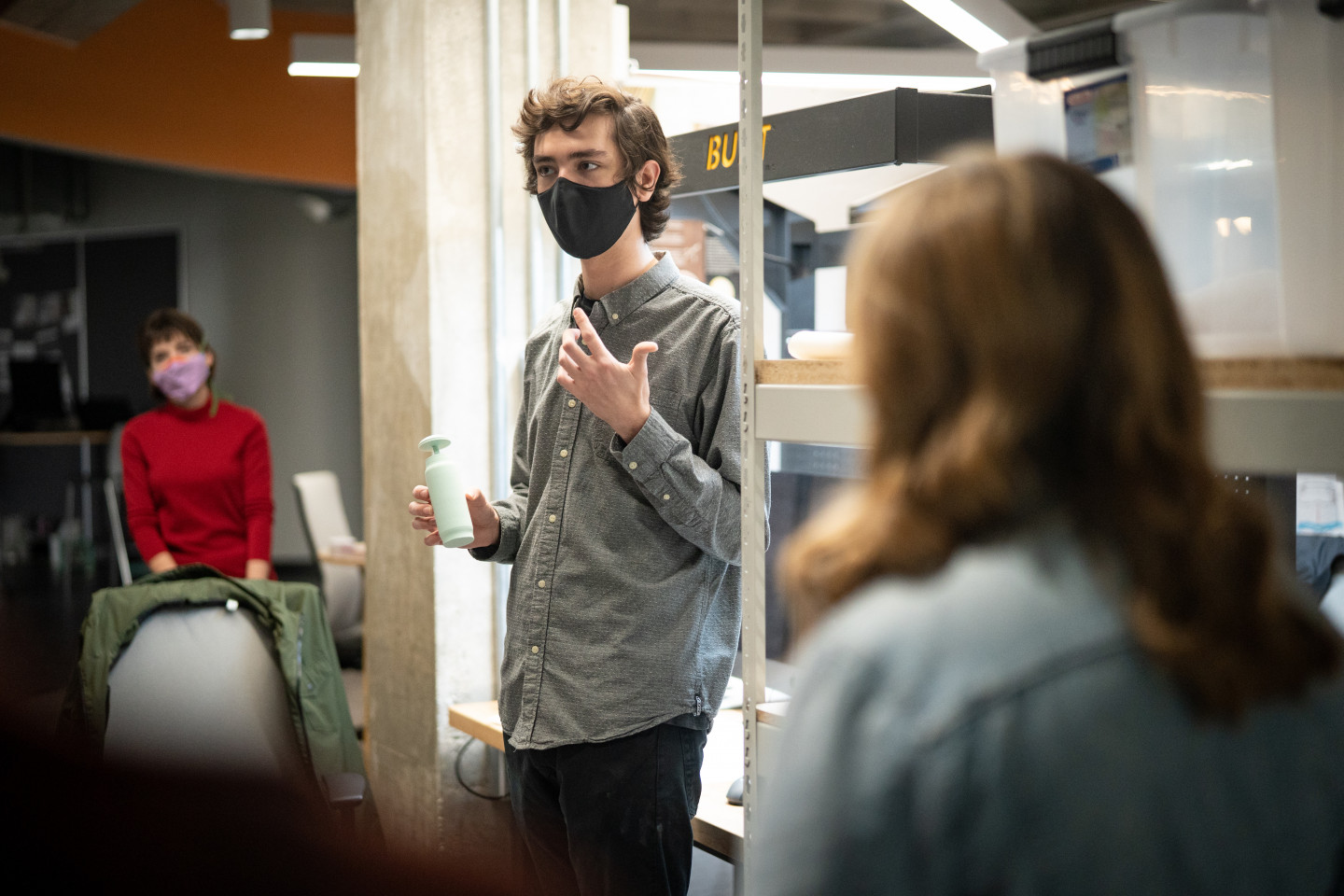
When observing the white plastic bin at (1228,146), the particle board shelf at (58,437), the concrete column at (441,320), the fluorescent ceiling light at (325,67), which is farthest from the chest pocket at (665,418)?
the particle board shelf at (58,437)

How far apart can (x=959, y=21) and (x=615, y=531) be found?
3.75 feet

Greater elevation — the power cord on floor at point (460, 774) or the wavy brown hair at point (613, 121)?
the wavy brown hair at point (613, 121)

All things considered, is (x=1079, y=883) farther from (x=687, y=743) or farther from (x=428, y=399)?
(x=428, y=399)

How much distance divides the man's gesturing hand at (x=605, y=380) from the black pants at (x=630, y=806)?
0.45 meters

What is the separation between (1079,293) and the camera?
0.64 m

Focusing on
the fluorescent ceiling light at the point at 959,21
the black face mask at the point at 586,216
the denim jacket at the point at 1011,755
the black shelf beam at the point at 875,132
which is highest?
the fluorescent ceiling light at the point at 959,21

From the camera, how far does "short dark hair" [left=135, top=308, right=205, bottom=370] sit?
3.54 metres

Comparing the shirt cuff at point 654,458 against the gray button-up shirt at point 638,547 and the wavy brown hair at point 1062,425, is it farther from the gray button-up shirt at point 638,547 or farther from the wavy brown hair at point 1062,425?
the wavy brown hair at point 1062,425

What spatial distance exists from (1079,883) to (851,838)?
123 millimetres

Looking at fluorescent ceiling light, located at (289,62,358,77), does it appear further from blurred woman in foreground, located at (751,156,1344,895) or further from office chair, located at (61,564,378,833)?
blurred woman in foreground, located at (751,156,1344,895)

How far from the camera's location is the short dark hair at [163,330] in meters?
3.54

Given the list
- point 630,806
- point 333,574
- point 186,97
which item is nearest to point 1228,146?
point 630,806

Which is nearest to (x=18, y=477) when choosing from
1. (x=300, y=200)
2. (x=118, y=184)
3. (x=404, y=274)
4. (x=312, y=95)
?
(x=118, y=184)

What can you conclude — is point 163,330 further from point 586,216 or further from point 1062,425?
point 1062,425
